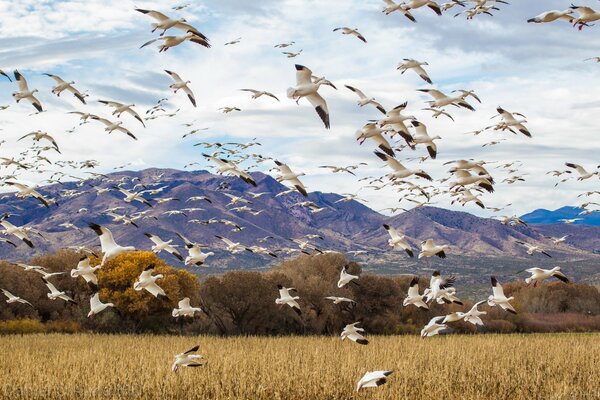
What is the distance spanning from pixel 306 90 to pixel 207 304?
36.5 meters

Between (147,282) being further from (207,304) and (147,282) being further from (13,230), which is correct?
(207,304)

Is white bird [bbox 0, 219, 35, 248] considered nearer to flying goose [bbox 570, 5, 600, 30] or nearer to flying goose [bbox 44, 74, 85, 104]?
flying goose [bbox 44, 74, 85, 104]

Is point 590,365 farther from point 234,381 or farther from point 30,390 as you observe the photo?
point 30,390

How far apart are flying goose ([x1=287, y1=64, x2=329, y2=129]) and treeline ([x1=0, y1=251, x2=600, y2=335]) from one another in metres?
33.4

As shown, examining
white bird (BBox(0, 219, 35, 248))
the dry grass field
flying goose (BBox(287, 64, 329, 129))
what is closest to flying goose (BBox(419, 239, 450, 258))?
the dry grass field

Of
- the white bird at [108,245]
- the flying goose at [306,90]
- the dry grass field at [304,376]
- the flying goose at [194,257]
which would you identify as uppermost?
the flying goose at [306,90]

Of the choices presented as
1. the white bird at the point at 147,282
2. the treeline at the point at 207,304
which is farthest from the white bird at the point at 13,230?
the treeline at the point at 207,304

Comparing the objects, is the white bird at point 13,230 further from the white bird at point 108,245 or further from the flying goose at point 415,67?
the flying goose at point 415,67

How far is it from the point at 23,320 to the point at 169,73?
1233 inches

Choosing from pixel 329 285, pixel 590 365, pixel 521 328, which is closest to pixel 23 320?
pixel 329 285

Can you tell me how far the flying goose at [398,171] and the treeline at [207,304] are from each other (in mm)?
28234

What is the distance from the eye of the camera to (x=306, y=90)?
788 inches

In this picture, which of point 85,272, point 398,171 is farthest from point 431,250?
point 85,272

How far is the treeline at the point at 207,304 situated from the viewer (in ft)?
174
